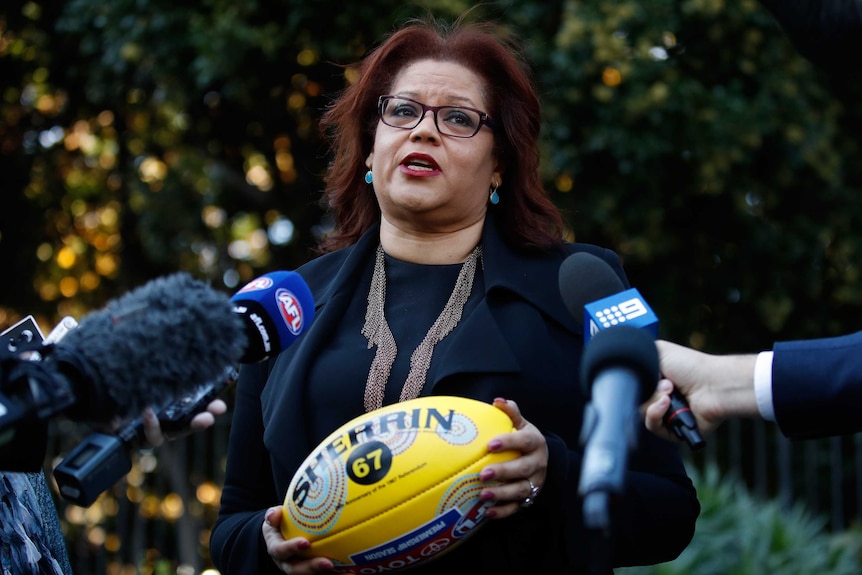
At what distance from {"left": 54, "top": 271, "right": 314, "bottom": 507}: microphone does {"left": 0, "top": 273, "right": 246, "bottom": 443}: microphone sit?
2.8 inches

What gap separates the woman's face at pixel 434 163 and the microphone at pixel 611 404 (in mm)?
1440

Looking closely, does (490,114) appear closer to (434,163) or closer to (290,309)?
(434,163)

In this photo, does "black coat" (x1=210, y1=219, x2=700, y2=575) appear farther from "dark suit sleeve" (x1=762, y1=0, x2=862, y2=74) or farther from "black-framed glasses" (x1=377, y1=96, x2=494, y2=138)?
"dark suit sleeve" (x1=762, y1=0, x2=862, y2=74)

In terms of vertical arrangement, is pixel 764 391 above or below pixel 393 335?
above

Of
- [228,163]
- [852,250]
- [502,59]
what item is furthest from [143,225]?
[502,59]

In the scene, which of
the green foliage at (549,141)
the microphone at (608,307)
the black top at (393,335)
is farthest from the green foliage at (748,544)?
the microphone at (608,307)

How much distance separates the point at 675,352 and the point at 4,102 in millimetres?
9557

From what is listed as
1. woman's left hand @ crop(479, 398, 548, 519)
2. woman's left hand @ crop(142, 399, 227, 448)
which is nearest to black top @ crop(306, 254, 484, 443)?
woman's left hand @ crop(479, 398, 548, 519)

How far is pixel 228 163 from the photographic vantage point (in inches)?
407

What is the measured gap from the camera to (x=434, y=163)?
→ 3.47 metres

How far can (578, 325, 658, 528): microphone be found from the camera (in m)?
1.77

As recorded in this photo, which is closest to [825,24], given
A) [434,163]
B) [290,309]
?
[434,163]

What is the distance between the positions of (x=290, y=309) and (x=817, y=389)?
3.91 feet

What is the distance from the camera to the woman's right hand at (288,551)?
276 cm
